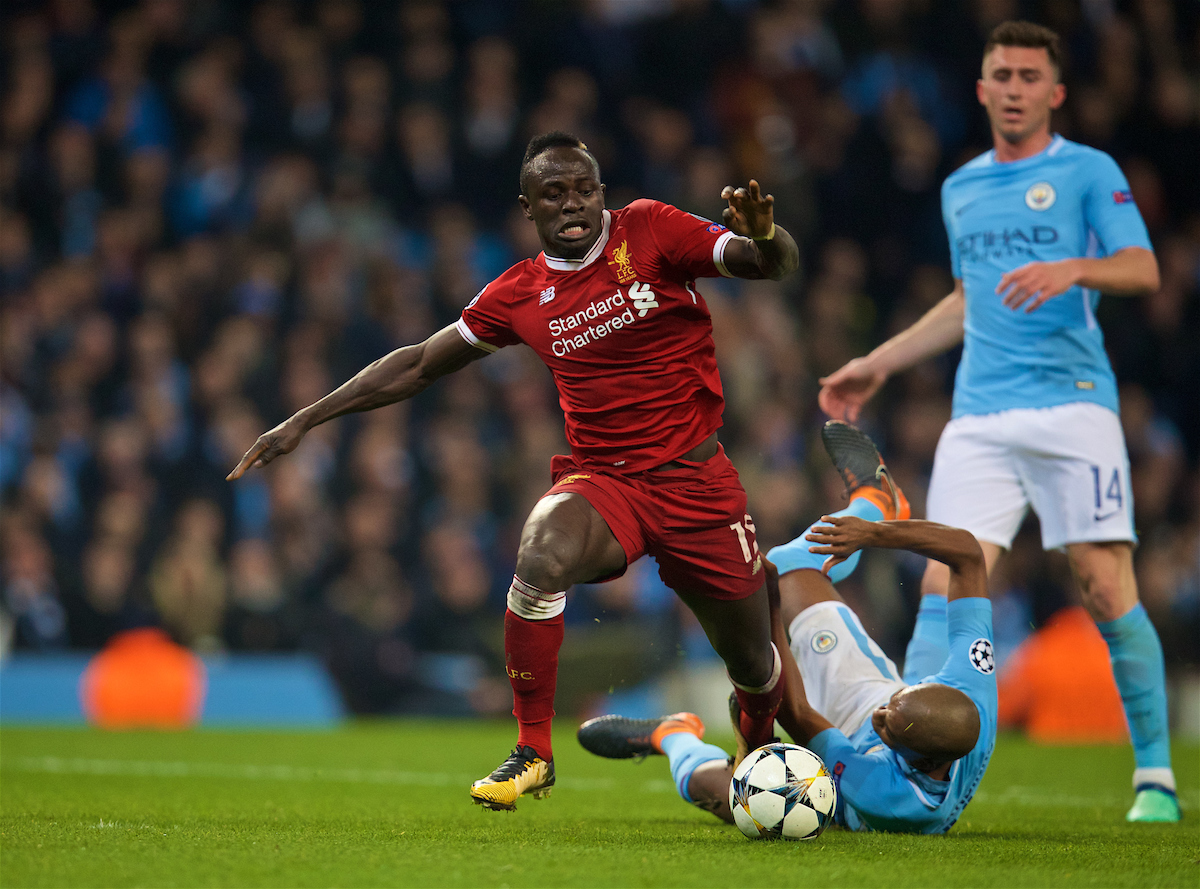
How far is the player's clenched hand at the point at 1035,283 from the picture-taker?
15.3ft

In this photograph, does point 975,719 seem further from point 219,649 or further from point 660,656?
point 219,649

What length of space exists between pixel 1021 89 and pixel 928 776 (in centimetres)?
276

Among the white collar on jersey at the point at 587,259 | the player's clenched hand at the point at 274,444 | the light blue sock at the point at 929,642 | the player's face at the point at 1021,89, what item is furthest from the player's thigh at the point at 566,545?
the player's face at the point at 1021,89

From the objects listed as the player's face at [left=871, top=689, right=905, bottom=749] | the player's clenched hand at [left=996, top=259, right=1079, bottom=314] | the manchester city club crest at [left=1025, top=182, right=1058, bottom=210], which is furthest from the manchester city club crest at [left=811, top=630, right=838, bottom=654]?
the manchester city club crest at [left=1025, top=182, right=1058, bottom=210]

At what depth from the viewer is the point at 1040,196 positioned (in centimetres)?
553

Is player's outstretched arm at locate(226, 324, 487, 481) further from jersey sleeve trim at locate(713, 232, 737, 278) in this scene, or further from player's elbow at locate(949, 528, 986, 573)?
player's elbow at locate(949, 528, 986, 573)

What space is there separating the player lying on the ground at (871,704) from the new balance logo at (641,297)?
2.85ft

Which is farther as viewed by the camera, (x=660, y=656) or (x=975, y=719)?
(x=660, y=656)

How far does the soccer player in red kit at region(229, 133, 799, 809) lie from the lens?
172 inches

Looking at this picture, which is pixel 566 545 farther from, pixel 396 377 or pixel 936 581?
pixel 936 581

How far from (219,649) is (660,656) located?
133 inches

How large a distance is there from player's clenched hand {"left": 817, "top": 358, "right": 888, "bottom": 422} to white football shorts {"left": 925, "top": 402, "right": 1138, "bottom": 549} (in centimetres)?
44

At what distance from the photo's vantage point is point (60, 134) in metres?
12.5

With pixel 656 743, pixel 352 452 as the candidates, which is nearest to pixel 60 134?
pixel 352 452
